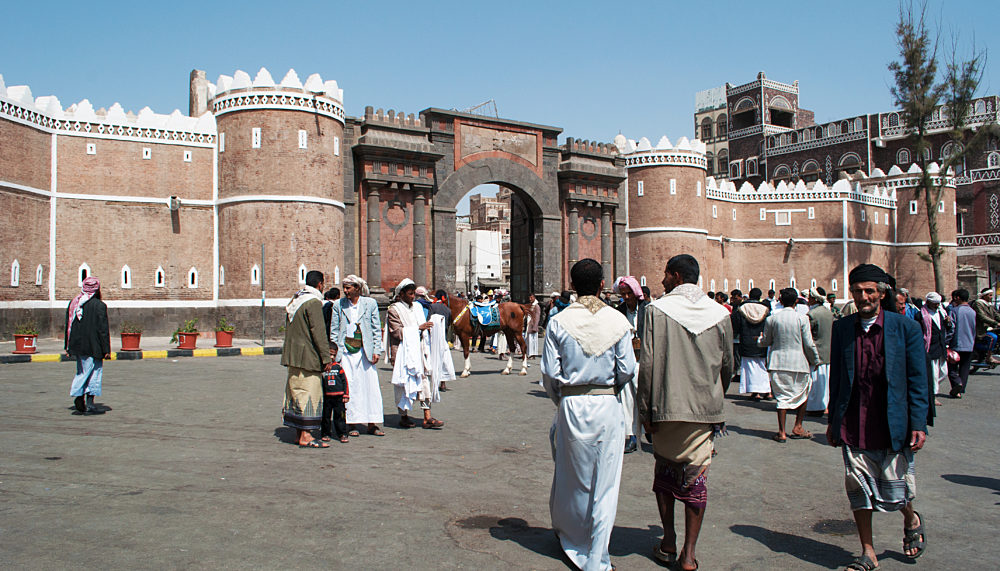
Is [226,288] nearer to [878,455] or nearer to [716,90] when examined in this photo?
[878,455]

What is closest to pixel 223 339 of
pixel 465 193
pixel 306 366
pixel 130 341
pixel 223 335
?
pixel 223 335

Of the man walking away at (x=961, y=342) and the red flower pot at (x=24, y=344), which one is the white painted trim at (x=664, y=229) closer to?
the man walking away at (x=961, y=342)

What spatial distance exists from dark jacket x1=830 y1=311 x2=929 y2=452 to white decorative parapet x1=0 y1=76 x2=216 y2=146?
859 inches

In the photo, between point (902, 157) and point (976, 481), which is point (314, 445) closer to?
point (976, 481)

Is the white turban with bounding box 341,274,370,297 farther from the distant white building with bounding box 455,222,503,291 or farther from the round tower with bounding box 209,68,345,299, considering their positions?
the distant white building with bounding box 455,222,503,291

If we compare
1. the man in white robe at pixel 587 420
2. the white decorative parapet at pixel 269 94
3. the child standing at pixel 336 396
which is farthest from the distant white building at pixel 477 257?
the man in white robe at pixel 587 420

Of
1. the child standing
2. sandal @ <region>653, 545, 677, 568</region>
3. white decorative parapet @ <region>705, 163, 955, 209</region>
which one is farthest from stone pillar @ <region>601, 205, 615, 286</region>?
sandal @ <region>653, 545, 677, 568</region>

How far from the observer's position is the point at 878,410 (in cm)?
446

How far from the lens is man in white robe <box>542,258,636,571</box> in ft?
14.4

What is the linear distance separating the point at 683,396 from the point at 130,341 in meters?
15.6

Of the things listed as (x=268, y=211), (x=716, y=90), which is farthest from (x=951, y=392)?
(x=716, y=90)

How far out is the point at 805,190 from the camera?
1497 inches

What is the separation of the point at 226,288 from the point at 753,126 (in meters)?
47.7

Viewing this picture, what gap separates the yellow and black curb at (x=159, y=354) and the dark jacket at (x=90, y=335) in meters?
6.75
